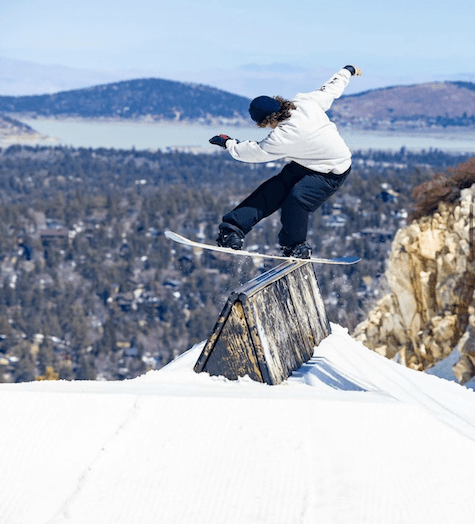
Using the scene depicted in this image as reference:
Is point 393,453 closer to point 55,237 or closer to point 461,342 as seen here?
point 461,342

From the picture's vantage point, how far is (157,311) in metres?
128

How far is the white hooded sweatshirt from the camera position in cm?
644

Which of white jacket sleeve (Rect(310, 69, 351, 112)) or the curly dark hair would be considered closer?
the curly dark hair

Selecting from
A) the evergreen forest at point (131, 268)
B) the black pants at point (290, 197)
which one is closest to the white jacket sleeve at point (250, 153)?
the black pants at point (290, 197)

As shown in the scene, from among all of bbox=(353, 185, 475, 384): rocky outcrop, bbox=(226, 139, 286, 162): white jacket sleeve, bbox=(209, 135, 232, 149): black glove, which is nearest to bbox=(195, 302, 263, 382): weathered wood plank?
bbox=(226, 139, 286, 162): white jacket sleeve

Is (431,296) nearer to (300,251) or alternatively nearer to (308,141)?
(300,251)

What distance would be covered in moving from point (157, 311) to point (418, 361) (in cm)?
11389

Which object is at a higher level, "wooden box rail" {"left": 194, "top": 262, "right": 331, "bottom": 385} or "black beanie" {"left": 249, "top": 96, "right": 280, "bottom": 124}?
"black beanie" {"left": 249, "top": 96, "right": 280, "bottom": 124}

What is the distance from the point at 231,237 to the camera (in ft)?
23.2

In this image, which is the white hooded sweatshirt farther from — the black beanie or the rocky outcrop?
the rocky outcrop

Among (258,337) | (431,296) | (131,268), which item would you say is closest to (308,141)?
(258,337)

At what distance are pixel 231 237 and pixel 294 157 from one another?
977mm

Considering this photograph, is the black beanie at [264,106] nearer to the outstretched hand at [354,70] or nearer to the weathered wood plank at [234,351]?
the outstretched hand at [354,70]

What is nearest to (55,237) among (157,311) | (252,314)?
(157,311)
